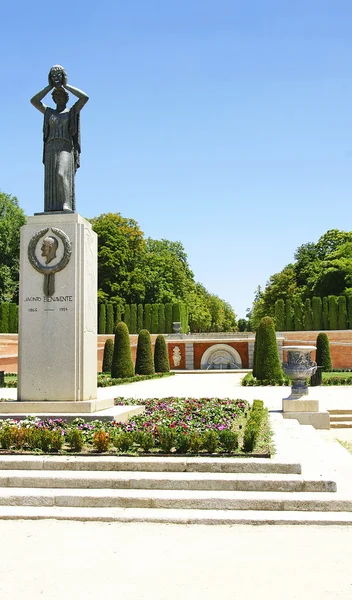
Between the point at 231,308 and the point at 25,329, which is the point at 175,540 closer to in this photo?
the point at 25,329

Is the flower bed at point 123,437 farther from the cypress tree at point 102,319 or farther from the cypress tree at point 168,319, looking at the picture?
the cypress tree at point 168,319

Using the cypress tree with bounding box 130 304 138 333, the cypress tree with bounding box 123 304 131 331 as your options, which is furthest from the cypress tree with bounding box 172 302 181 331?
the cypress tree with bounding box 123 304 131 331

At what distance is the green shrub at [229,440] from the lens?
745cm

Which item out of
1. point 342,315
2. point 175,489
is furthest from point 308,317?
point 175,489

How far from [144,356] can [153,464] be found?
26.9m

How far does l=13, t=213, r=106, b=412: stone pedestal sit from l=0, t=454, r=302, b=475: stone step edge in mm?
2921

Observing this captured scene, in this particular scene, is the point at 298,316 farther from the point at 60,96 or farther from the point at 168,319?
the point at 60,96

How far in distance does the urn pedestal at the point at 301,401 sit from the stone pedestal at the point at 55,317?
4704mm

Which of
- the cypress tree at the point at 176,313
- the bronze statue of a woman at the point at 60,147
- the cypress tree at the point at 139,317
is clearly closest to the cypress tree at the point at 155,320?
the cypress tree at the point at 139,317

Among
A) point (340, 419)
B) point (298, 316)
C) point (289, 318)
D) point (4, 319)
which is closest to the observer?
point (340, 419)

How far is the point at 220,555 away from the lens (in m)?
5.19

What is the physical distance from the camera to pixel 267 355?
2619 cm

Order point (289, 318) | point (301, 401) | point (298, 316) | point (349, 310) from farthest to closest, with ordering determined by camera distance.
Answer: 1. point (289, 318)
2. point (298, 316)
3. point (349, 310)
4. point (301, 401)

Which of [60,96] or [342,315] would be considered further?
[342,315]
